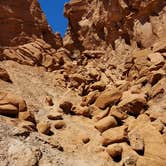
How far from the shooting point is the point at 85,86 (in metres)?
22.8

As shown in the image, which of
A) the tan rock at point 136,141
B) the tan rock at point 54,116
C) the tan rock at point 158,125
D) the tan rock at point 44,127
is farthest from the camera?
the tan rock at point 54,116

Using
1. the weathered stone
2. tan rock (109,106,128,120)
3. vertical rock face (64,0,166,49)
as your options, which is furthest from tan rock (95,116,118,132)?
vertical rock face (64,0,166,49)

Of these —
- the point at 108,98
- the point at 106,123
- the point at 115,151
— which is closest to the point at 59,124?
the point at 106,123

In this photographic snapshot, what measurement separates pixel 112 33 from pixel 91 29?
3.51 metres

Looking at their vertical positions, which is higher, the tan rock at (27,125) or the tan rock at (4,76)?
the tan rock at (4,76)

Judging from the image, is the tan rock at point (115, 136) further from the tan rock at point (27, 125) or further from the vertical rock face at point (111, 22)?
the vertical rock face at point (111, 22)

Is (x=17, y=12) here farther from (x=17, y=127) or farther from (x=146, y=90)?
(x=17, y=127)

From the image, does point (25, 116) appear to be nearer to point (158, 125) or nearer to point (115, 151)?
point (115, 151)

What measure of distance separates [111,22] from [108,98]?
1146cm

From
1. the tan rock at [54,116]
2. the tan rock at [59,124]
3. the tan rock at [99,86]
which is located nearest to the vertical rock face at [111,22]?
the tan rock at [99,86]

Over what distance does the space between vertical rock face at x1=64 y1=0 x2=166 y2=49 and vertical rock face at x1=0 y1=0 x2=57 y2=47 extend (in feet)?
10.8

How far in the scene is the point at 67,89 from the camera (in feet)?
76.6

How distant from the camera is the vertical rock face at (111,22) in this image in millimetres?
23859

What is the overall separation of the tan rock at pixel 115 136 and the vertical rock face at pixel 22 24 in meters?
13.5
